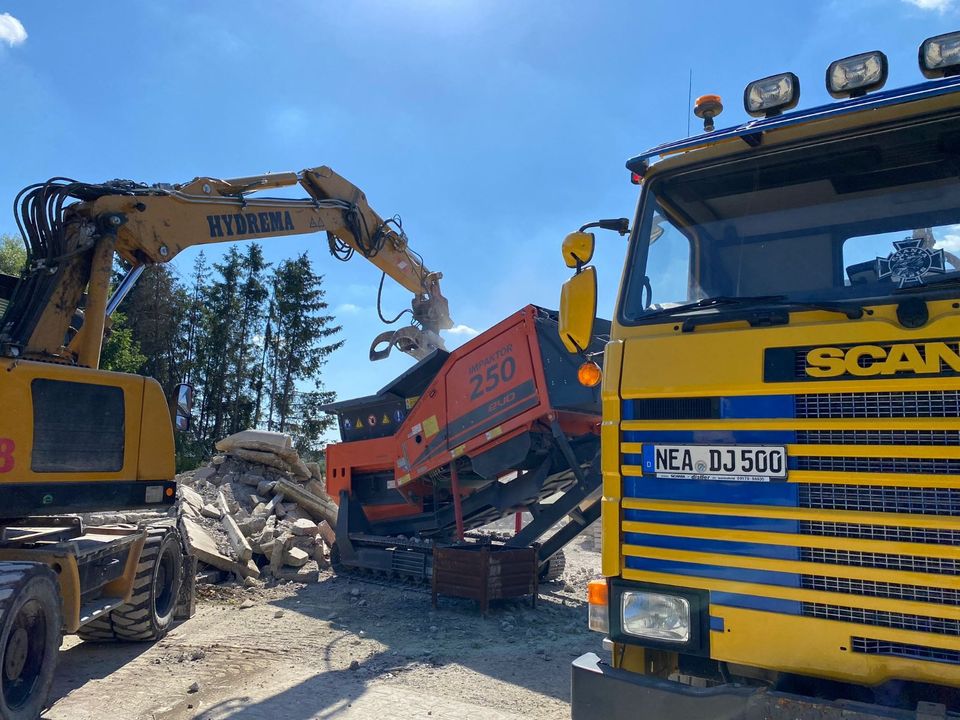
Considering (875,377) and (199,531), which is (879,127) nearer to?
(875,377)

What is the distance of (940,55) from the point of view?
10.3 ft

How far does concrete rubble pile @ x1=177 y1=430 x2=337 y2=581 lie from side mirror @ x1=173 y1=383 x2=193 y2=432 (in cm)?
325

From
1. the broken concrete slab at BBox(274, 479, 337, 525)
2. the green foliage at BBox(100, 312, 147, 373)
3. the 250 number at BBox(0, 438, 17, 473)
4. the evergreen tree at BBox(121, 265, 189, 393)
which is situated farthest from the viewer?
the evergreen tree at BBox(121, 265, 189, 393)

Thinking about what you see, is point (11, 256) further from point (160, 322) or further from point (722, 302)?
point (722, 302)

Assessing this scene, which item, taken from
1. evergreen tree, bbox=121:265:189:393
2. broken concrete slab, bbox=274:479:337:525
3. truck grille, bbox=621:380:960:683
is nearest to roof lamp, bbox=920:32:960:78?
truck grille, bbox=621:380:960:683

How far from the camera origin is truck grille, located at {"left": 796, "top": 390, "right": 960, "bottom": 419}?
260 centimetres

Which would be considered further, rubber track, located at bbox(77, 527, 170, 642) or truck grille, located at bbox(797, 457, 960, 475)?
rubber track, located at bbox(77, 527, 170, 642)

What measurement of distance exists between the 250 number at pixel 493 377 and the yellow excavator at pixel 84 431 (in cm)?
293

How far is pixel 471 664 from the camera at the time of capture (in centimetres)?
620

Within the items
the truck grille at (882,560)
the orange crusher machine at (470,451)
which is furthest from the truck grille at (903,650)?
the orange crusher machine at (470,451)

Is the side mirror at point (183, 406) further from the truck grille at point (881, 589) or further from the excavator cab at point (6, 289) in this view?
the truck grille at point (881, 589)

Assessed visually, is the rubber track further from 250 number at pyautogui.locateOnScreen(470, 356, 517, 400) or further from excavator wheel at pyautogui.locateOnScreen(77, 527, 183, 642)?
250 number at pyautogui.locateOnScreen(470, 356, 517, 400)

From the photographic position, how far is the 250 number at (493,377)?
8.41 metres

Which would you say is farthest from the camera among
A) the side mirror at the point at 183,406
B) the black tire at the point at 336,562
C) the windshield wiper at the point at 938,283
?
the black tire at the point at 336,562
